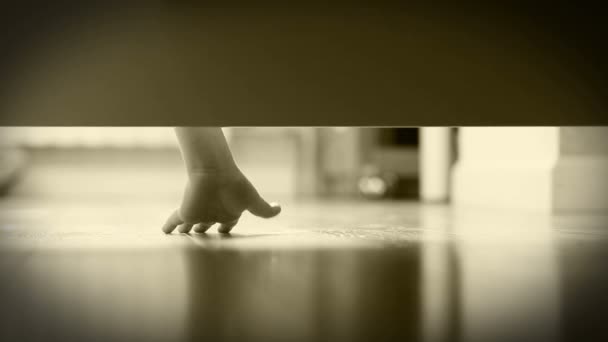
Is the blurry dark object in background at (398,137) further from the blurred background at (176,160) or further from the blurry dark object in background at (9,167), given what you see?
the blurry dark object in background at (9,167)

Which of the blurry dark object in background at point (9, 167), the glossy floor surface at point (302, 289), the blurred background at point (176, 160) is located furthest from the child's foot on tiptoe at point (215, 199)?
the blurry dark object in background at point (9, 167)

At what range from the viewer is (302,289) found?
482mm

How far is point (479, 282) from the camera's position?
0.53m

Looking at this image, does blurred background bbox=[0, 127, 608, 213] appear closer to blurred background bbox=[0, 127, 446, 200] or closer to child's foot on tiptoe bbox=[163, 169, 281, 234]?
blurred background bbox=[0, 127, 446, 200]

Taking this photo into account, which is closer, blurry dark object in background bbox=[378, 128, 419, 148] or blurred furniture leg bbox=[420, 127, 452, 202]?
blurred furniture leg bbox=[420, 127, 452, 202]

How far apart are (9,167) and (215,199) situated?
2822 mm

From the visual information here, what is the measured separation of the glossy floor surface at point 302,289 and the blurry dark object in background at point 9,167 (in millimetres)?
2646

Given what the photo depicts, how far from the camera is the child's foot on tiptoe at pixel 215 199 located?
924 mm

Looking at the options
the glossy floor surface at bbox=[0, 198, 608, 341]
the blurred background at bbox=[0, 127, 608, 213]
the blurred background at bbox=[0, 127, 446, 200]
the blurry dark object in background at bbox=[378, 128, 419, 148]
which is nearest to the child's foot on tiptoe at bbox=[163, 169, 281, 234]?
the glossy floor surface at bbox=[0, 198, 608, 341]

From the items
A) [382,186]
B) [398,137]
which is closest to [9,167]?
[382,186]

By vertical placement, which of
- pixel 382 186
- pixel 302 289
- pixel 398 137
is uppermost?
pixel 398 137

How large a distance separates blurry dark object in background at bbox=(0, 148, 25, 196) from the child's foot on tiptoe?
8.85ft

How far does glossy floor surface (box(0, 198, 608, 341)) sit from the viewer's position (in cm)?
35

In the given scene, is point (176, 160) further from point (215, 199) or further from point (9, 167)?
point (215, 199)
